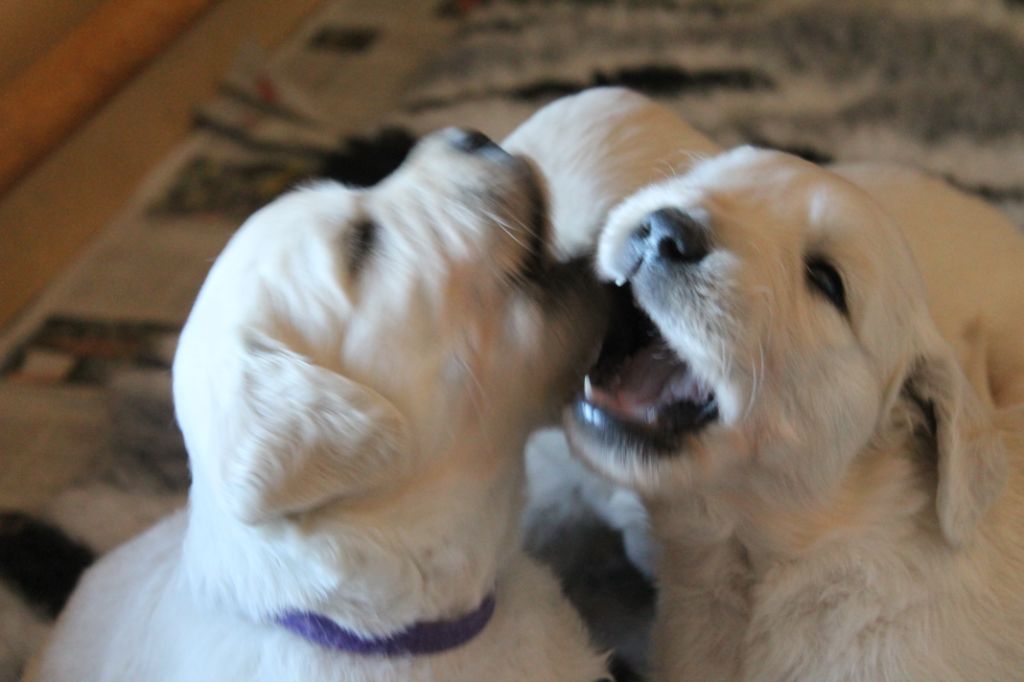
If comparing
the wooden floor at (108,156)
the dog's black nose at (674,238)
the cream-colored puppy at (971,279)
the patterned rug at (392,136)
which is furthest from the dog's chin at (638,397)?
the wooden floor at (108,156)

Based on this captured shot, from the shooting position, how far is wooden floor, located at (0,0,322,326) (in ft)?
8.04

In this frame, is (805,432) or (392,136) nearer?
(805,432)

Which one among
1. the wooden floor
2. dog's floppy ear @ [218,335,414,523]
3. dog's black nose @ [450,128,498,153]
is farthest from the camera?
the wooden floor

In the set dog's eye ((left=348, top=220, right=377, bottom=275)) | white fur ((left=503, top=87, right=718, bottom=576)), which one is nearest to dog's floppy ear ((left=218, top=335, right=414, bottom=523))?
dog's eye ((left=348, top=220, right=377, bottom=275))

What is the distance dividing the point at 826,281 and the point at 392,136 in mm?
1838

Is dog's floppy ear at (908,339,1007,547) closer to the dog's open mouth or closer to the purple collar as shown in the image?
the dog's open mouth

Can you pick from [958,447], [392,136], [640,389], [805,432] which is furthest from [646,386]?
[392,136]

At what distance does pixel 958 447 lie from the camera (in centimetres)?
122

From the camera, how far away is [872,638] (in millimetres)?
1324

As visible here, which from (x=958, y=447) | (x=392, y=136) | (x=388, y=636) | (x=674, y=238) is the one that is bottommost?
(x=392, y=136)

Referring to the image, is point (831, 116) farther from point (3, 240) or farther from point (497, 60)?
point (3, 240)

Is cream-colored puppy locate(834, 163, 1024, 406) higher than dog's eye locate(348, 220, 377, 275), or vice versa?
dog's eye locate(348, 220, 377, 275)

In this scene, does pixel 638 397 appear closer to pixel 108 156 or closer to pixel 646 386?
pixel 646 386

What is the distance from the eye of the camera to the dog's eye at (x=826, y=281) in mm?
1221
